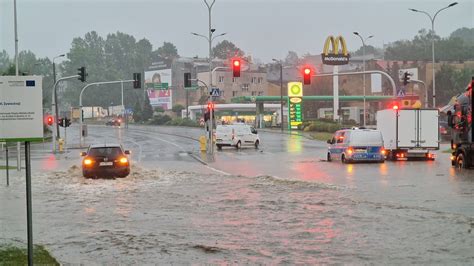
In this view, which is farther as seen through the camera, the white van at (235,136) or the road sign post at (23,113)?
the white van at (235,136)

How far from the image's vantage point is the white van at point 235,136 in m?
50.4

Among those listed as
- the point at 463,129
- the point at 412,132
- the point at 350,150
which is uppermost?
the point at 463,129

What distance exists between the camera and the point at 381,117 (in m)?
34.9

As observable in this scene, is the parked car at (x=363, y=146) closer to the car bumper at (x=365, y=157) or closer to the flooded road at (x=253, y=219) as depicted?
the car bumper at (x=365, y=157)

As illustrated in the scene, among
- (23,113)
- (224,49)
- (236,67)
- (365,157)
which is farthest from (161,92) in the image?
(23,113)

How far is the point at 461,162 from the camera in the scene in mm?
26281

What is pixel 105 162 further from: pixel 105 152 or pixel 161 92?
pixel 161 92

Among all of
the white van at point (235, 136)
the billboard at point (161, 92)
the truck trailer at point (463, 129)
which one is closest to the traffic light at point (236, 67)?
the white van at point (235, 136)

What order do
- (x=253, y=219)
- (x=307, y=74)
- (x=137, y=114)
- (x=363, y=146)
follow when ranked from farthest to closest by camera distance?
(x=137, y=114) → (x=307, y=74) → (x=363, y=146) → (x=253, y=219)

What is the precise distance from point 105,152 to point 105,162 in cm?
38

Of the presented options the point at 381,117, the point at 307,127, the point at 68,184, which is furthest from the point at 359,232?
the point at 307,127

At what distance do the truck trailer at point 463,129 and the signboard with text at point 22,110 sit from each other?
2037 cm

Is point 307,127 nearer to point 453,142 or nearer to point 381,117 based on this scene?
point 381,117

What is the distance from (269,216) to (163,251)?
417 centimetres
